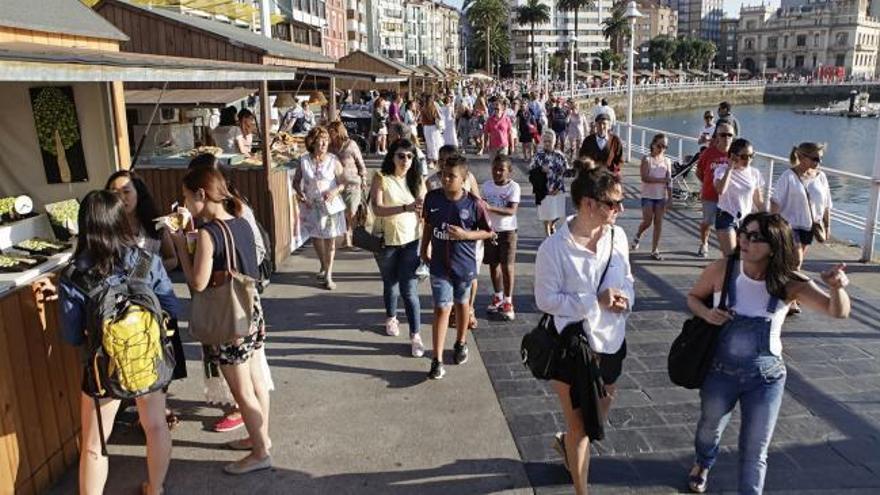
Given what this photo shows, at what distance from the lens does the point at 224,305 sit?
139 inches

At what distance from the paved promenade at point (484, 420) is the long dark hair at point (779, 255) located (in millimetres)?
1228

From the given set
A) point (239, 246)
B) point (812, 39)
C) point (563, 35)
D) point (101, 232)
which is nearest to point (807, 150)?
point (239, 246)

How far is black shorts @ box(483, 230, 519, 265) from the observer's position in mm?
6188

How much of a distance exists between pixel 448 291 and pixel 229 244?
185cm

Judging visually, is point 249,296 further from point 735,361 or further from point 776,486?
point 776,486

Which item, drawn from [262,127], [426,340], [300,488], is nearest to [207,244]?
[300,488]

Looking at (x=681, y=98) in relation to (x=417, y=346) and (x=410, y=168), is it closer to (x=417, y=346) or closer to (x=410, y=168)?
(x=410, y=168)

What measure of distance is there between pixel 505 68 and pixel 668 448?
124613 mm

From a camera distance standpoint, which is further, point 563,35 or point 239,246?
point 563,35

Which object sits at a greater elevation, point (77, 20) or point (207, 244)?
point (77, 20)

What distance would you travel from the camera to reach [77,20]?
223 inches

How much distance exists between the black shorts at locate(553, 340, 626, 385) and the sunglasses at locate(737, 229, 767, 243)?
0.75 metres

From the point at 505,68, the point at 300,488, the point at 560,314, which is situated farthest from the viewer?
the point at 505,68

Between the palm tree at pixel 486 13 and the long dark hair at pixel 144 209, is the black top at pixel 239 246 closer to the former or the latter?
the long dark hair at pixel 144 209
